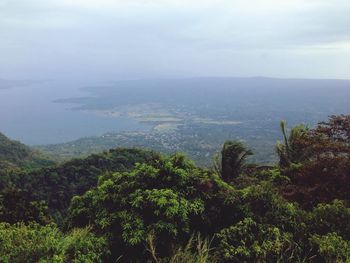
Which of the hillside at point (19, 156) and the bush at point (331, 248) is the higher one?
the bush at point (331, 248)

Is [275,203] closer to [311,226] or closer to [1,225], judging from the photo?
[311,226]

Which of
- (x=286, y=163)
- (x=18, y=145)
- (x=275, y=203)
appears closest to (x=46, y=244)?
(x=275, y=203)

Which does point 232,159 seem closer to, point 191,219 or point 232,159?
point 232,159

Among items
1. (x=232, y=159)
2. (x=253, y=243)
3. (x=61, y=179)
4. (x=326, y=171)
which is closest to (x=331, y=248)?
(x=253, y=243)

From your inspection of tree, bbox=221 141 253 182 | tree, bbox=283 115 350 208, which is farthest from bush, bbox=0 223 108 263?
tree, bbox=221 141 253 182

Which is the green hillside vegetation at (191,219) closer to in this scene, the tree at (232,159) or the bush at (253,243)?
the bush at (253,243)

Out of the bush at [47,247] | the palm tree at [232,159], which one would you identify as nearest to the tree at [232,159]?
the palm tree at [232,159]
